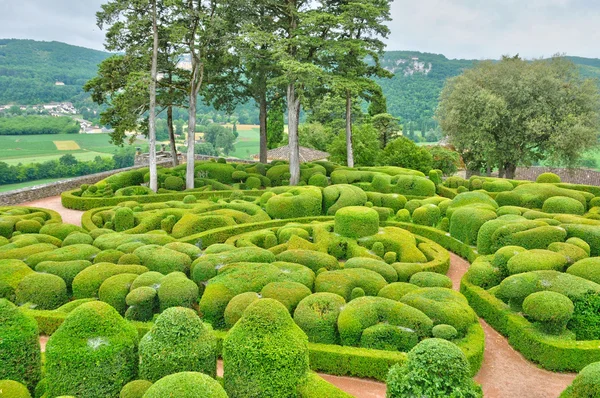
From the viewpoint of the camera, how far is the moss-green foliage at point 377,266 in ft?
48.4

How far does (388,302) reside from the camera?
12102 mm

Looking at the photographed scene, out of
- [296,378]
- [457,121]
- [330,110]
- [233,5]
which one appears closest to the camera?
[296,378]

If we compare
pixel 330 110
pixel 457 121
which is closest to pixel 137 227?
pixel 457 121

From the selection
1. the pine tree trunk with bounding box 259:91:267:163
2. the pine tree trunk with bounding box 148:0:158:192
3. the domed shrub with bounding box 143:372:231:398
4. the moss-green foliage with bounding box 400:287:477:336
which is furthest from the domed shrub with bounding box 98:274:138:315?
the pine tree trunk with bounding box 259:91:267:163

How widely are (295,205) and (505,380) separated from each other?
13.4 m

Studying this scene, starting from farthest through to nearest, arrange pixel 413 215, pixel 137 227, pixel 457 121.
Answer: pixel 457 121 → pixel 413 215 → pixel 137 227

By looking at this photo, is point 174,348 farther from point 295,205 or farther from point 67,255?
point 295,205

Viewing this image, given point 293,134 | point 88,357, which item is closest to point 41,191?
point 293,134

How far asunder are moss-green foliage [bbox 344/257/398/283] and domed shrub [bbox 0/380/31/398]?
9.66 meters

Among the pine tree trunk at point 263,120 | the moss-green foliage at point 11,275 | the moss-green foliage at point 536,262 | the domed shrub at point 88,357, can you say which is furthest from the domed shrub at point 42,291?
the pine tree trunk at point 263,120

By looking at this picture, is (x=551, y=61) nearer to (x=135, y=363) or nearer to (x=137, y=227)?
(x=137, y=227)

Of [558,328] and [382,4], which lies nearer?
[558,328]

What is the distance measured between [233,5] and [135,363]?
26.5m

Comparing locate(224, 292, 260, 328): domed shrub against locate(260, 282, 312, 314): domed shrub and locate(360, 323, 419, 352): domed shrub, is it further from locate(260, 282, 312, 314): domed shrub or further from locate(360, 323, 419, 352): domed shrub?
locate(360, 323, 419, 352): domed shrub
